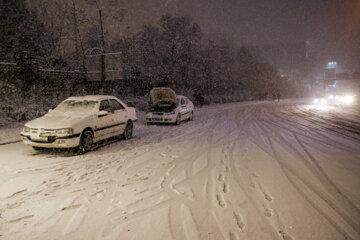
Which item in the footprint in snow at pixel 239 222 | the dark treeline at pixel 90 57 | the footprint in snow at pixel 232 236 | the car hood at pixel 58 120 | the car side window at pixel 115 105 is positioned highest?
the dark treeline at pixel 90 57

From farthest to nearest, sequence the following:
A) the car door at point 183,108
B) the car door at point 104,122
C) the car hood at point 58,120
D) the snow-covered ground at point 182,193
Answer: the car door at point 183,108 → the car door at point 104,122 → the car hood at point 58,120 → the snow-covered ground at point 182,193

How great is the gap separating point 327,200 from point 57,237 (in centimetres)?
422

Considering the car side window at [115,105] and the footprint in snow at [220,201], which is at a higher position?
the car side window at [115,105]

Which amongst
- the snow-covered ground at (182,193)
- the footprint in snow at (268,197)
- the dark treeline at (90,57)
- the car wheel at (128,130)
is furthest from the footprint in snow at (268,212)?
the dark treeline at (90,57)

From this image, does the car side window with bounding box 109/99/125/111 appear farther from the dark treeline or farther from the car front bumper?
the dark treeline

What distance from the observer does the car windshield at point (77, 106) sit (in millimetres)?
8188

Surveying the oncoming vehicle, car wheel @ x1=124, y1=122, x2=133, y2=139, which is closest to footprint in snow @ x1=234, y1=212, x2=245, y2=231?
car wheel @ x1=124, y1=122, x2=133, y2=139

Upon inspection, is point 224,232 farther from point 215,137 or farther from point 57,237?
point 215,137

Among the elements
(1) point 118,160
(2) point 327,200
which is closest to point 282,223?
(2) point 327,200

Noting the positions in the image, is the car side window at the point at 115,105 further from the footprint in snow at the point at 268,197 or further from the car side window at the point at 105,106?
the footprint in snow at the point at 268,197

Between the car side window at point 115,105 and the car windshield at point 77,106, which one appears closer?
the car windshield at point 77,106

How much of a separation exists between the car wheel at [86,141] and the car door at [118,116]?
1.08m

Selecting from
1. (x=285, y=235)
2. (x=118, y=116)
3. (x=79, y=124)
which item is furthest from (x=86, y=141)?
(x=285, y=235)

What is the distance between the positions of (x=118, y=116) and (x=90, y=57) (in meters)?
11.1
